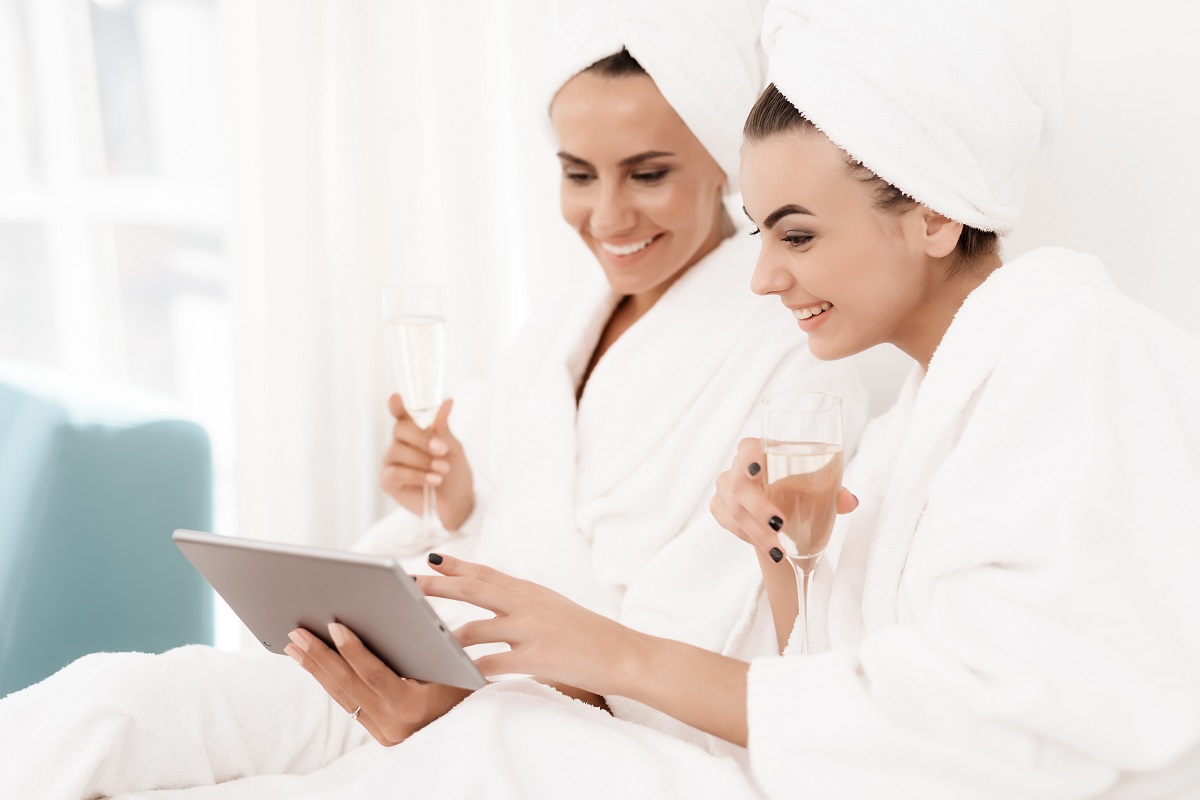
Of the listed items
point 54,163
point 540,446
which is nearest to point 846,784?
point 540,446

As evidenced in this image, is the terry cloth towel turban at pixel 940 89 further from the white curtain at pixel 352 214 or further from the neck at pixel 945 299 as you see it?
the white curtain at pixel 352 214

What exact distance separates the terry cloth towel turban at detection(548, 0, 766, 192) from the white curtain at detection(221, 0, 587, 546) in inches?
26.6

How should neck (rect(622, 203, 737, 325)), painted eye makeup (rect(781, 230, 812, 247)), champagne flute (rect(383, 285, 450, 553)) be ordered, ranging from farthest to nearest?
neck (rect(622, 203, 737, 325)) < champagne flute (rect(383, 285, 450, 553)) < painted eye makeup (rect(781, 230, 812, 247))

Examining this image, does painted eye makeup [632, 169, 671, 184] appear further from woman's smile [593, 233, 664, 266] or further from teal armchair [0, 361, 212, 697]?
teal armchair [0, 361, 212, 697]

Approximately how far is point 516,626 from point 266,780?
0.46 meters

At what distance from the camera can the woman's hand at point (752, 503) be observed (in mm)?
1288

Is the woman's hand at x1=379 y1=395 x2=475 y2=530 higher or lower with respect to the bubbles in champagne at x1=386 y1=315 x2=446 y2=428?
lower

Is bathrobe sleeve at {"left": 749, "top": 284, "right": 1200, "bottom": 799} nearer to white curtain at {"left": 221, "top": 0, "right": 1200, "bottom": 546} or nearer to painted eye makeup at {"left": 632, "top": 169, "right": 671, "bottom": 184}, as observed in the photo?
painted eye makeup at {"left": 632, "top": 169, "right": 671, "bottom": 184}

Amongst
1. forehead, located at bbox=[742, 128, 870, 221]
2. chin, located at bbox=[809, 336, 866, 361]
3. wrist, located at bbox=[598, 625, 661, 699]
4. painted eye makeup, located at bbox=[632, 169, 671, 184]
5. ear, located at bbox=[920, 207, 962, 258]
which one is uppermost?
painted eye makeup, located at bbox=[632, 169, 671, 184]

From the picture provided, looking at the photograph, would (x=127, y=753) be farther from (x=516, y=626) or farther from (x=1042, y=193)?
(x=1042, y=193)

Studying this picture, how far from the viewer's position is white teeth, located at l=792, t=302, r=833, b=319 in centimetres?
144

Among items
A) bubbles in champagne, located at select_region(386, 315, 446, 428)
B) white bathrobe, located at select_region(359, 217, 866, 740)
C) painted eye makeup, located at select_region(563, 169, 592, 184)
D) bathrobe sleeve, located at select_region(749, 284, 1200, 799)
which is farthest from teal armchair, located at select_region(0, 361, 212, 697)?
bathrobe sleeve, located at select_region(749, 284, 1200, 799)

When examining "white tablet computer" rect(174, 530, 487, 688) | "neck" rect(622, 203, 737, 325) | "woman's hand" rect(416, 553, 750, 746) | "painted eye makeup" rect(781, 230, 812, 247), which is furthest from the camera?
"neck" rect(622, 203, 737, 325)

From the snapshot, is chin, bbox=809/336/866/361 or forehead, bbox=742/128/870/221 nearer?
forehead, bbox=742/128/870/221
